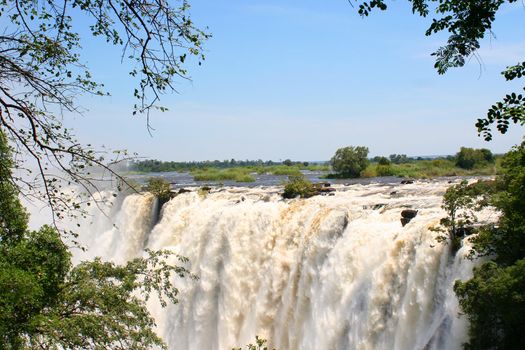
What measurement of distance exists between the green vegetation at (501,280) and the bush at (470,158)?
99.7ft

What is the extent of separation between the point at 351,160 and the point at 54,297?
3424cm

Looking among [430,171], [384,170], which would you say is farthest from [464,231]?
[384,170]

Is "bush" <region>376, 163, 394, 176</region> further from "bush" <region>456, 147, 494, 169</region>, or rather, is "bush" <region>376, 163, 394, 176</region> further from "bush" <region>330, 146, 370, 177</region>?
"bush" <region>456, 147, 494, 169</region>

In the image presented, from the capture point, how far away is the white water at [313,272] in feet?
38.0

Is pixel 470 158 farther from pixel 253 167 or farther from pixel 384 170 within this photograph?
pixel 253 167

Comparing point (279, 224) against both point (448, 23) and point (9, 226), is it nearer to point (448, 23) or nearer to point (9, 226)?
point (9, 226)

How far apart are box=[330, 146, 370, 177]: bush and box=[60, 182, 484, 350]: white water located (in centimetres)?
1763

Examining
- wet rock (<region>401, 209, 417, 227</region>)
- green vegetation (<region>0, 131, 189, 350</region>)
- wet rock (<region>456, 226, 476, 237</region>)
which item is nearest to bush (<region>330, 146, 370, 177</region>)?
wet rock (<region>401, 209, 417, 227</region>)

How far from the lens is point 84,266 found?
8930 millimetres

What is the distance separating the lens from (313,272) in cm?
1562

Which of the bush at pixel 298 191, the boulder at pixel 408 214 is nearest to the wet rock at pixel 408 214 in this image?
the boulder at pixel 408 214

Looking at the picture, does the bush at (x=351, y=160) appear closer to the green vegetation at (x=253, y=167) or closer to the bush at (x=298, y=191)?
the green vegetation at (x=253, y=167)

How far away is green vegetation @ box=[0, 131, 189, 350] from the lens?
7027 millimetres

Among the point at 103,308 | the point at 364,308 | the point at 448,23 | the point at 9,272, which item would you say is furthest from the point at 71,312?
the point at 364,308
